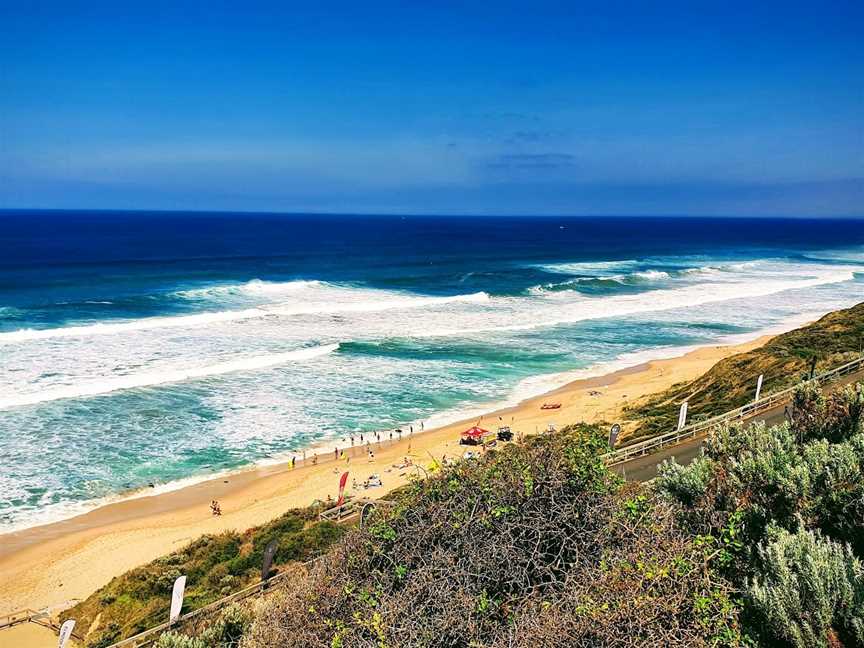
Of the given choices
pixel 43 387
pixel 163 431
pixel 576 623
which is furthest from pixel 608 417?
pixel 43 387

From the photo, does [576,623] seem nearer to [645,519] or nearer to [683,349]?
[645,519]

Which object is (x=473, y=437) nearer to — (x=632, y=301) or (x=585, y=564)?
(x=585, y=564)

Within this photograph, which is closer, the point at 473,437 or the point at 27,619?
the point at 27,619

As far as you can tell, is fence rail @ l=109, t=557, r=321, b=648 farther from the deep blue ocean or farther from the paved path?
the deep blue ocean

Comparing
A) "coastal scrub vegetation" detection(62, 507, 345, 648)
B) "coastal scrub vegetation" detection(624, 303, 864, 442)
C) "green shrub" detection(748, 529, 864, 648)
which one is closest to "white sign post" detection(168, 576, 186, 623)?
"coastal scrub vegetation" detection(62, 507, 345, 648)

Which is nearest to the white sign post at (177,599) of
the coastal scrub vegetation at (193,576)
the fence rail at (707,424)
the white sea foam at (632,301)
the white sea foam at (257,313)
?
the coastal scrub vegetation at (193,576)

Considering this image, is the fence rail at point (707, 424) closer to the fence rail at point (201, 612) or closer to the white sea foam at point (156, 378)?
the fence rail at point (201, 612)

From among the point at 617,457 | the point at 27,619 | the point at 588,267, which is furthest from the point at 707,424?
the point at 588,267
